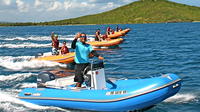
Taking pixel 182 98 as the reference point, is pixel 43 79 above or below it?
above

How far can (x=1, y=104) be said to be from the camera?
37.8 feet

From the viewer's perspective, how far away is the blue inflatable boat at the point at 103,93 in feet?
31.3

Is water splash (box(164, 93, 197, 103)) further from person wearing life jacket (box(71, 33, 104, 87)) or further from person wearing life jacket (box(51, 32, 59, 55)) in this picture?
person wearing life jacket (box(51, 32, 59, 55))

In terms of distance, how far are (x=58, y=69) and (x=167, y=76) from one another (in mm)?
11424

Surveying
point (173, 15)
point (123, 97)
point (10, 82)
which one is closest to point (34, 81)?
point (10, 82)

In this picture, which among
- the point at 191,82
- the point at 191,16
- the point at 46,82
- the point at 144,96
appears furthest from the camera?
the point at 191,16

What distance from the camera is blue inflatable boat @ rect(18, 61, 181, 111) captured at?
9.54 metres

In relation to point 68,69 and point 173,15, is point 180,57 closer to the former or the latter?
point 68,69

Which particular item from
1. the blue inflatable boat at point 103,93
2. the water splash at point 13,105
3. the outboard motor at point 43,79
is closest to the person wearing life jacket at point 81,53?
the blue inflatable boat at point 103,93

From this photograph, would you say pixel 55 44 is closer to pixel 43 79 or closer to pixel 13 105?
pixel 43 79

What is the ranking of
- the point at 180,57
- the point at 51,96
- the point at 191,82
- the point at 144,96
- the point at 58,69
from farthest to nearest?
the point at 180,57
the point at 58,69
the point at 191,82
the point at 51,96
the point at 144,96

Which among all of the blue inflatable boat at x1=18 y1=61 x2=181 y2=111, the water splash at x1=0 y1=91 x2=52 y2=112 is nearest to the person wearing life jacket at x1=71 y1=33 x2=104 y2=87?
the blue inflatable boat at x1=18 y1=61 x2=181 y2=111

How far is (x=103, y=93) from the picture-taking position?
9.95 metres

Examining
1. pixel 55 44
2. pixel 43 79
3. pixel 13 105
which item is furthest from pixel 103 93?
pixel 55 44
